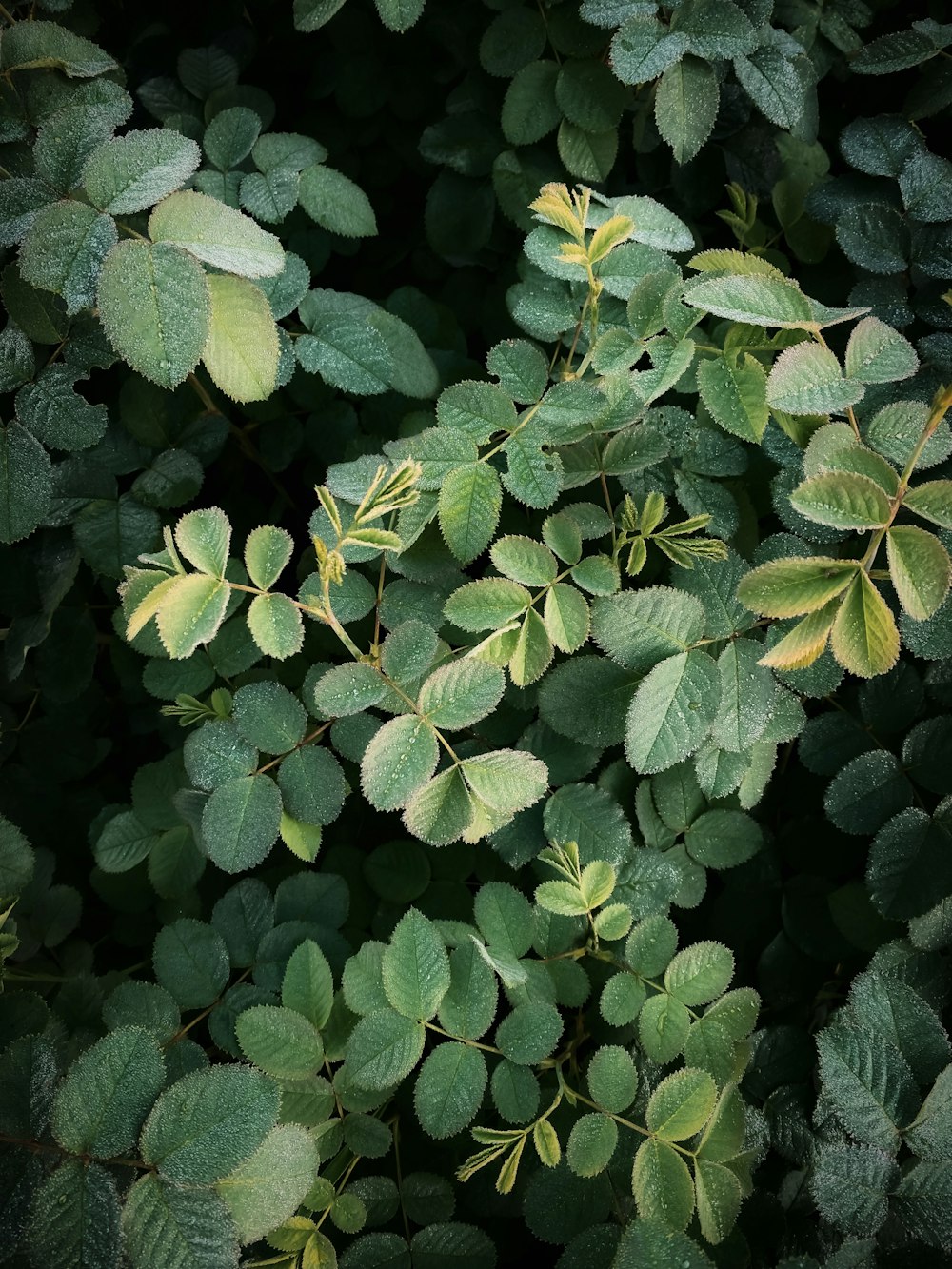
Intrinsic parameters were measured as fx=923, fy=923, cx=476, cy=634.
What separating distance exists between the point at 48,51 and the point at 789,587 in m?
1.07

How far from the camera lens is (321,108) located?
5.08 feet

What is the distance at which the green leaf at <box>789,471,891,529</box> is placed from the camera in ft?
2.73

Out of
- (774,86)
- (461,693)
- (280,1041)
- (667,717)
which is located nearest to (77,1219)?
(280,1041)

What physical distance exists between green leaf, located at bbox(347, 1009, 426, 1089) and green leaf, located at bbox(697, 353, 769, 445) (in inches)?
29.2

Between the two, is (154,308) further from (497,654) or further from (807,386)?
(807,386)

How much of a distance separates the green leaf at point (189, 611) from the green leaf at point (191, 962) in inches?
15.9

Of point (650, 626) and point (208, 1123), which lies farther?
point (650, 626)

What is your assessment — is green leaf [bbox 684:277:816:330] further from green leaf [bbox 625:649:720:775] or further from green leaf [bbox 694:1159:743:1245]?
green leaf [bbox 694:1159:743:1245]

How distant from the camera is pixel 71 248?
93cm

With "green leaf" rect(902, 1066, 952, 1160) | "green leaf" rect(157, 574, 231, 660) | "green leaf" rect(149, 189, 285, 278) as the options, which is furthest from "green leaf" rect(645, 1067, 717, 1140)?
"green leaf" rect(149, 189, 285, 278)

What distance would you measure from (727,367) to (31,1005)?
1.10 m

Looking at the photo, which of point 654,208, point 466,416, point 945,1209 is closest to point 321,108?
point 654,208

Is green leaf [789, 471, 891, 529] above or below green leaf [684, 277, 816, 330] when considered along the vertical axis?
below

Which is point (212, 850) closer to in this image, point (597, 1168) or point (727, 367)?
point (597, 1168)
